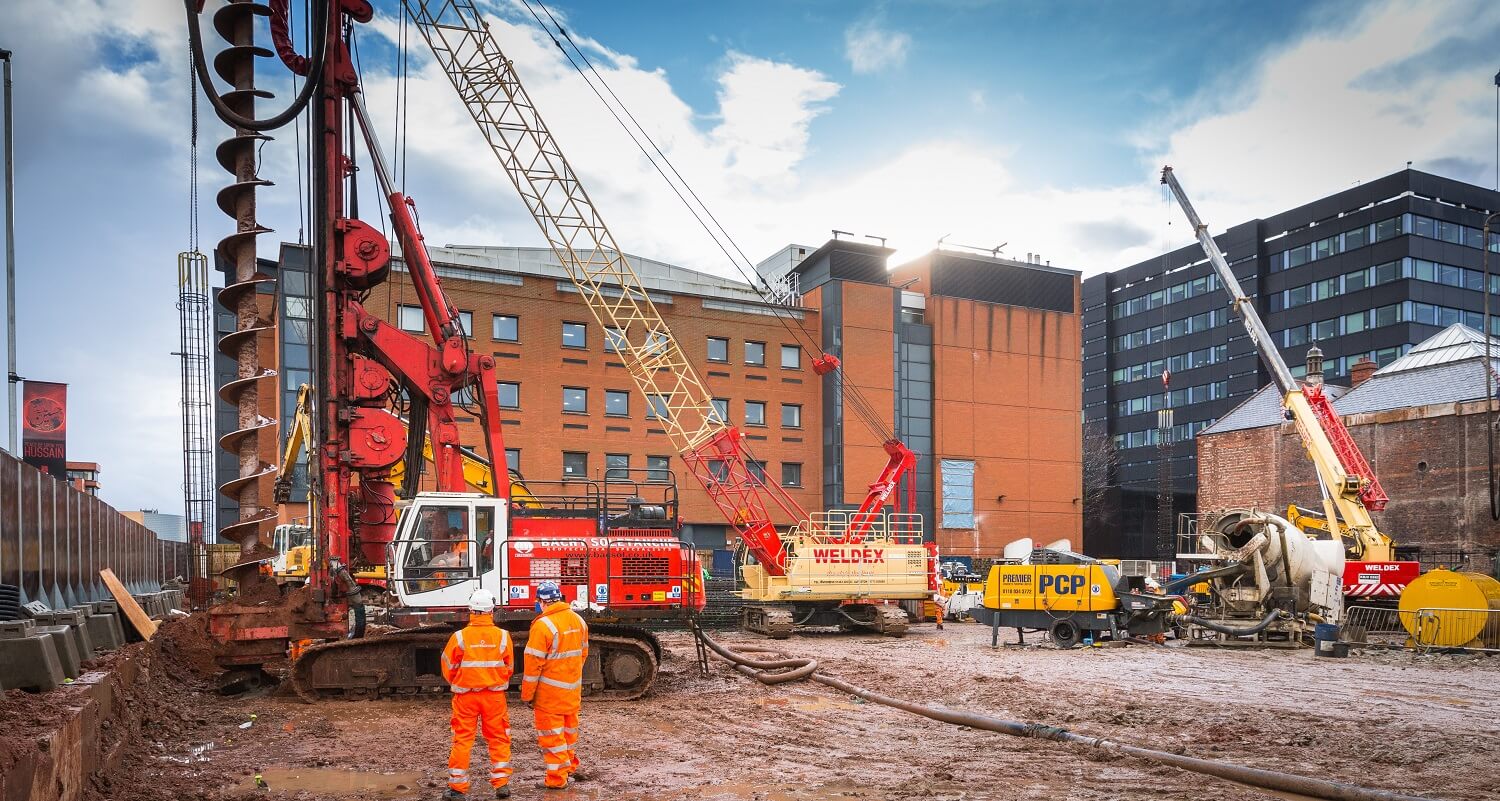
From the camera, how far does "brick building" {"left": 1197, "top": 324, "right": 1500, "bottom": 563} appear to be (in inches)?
1422

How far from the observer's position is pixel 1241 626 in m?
23.1

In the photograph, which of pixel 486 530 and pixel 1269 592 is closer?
pixel 486 530

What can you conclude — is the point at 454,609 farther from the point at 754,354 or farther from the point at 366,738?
the point at 754,354

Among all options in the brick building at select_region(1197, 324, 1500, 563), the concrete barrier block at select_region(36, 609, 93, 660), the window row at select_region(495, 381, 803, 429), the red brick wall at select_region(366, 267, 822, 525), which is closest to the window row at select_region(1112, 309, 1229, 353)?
the brick building at select_region(1197, 324, 1500, 563)

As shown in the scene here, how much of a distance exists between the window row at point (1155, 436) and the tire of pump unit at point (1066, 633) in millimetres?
61878

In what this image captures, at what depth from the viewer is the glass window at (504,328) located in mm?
41469

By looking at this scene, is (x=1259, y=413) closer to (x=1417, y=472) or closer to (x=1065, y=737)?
(x=1417, y=472)

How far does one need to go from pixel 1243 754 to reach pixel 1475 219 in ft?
244

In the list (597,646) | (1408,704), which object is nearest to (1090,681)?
(1408,704)

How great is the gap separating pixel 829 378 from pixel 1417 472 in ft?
73.1

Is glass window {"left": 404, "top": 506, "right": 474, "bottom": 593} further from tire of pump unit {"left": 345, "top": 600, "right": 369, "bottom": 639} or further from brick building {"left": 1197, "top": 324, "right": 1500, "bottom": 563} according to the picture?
brick building {"left": 1197, "top": 324, "right": 1500, "bottom": 563}

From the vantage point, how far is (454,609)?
14266mm

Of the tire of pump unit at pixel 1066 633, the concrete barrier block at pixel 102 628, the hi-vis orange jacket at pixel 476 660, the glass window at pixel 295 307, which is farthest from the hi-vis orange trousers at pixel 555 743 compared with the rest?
the glass window at pixel 295 307

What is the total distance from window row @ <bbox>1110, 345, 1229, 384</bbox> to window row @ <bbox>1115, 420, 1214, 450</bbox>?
437 centimetres
